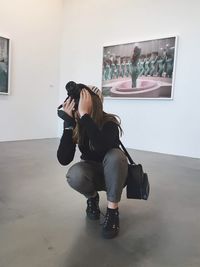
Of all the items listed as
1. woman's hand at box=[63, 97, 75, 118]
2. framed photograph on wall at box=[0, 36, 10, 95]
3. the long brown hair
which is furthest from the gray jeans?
framed photograph on wall at box=[0, 36, 10, 95]

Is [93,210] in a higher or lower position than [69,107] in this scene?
lower

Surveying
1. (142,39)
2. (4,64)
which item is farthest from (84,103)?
(4,64)

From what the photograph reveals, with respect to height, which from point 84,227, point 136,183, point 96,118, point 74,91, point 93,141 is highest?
point 74,91

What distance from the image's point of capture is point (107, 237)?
1.39 meters

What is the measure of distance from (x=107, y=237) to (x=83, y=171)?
14.6 inches

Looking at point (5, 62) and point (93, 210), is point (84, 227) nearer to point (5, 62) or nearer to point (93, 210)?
point (93, 210)

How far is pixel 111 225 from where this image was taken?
1427 millimetres

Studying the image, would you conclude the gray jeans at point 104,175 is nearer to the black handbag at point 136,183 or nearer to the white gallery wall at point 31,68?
the black handbag at point 136,183

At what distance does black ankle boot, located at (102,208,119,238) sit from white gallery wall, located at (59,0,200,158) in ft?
10.0

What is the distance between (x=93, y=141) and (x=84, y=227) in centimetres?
50

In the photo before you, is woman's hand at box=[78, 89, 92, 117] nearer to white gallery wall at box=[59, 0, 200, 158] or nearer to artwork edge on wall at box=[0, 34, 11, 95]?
white gallery wall at box=[59, 0, 200, 158]

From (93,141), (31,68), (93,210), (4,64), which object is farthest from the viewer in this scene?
(31,68)

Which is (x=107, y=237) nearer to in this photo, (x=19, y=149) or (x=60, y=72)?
(x=19, y=149)

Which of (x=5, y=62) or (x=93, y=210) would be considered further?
(x=5, y=62)
